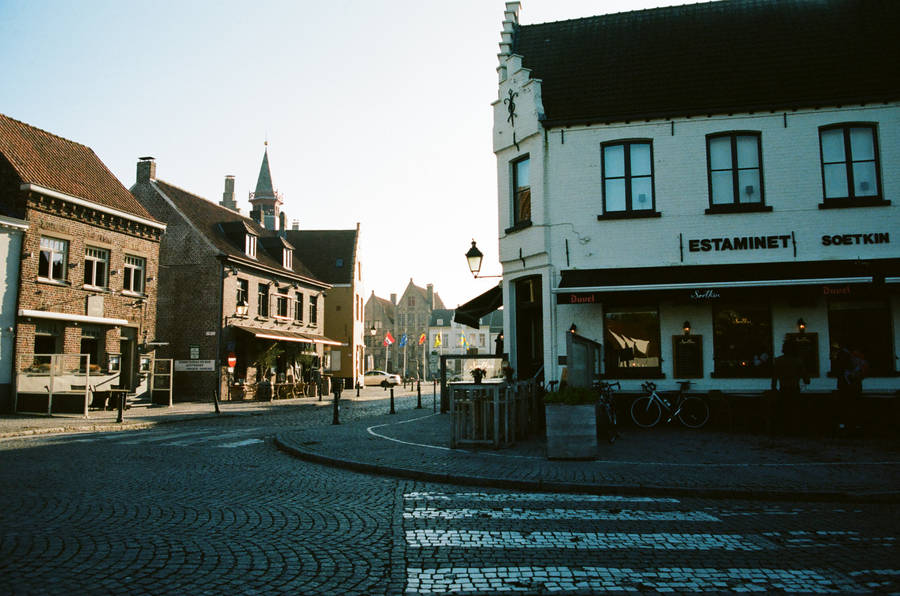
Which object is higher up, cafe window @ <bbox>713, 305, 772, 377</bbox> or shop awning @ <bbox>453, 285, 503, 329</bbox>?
shop awning @ <bbox>453, 285, 503, 329</bbox>

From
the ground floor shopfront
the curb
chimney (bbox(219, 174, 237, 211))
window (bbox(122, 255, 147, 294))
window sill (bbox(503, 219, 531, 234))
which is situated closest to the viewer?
the curb

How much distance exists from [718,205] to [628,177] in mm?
2105

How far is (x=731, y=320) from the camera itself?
14.5 metres

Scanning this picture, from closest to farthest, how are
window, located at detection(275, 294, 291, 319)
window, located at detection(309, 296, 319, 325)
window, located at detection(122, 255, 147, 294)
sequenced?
1. window, located at detection(122, 255, 147, 294)
2. window, located at detection(275, 294, 291, 319)
3. window, located at detection(309, 296, 319, 325)

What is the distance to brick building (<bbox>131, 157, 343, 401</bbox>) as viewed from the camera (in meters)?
32.4

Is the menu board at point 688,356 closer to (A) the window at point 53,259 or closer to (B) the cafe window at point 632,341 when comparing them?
(B) the cafe window at point 632,341

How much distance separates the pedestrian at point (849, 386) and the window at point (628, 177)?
5.07 m

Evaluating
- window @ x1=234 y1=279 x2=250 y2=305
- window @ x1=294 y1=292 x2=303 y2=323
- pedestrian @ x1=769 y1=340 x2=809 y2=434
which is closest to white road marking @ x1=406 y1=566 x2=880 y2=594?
pedestrian @ x1=769 y1=340 x2=809 y2=434

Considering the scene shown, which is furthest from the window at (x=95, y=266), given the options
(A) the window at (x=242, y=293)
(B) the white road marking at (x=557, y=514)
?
(B) the white road marking at (x=557, y=514)

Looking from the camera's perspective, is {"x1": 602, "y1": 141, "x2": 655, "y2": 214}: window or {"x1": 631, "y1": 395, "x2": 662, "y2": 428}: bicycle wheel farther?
{"x1": 602, "y1": 141, "x2": 655, "y2": 214}: window

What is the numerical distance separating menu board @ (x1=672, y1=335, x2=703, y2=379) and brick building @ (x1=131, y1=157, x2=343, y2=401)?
73.5 feet

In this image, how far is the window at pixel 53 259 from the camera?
2300 centimetres

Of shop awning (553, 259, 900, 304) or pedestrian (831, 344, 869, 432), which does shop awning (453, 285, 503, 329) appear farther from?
pedestrian (831, 344, 869, 432)

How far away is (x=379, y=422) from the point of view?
18.0 metres
